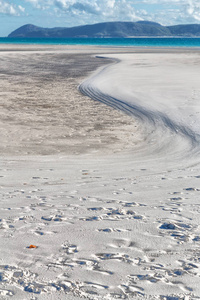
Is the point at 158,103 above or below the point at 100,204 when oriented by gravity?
above

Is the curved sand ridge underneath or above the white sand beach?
above

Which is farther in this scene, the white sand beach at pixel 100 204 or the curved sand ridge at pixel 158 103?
the curved sand ridge at pixel 158 103

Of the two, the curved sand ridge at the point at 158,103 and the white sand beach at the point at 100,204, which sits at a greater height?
the curved sand ridge at the point at 158,103

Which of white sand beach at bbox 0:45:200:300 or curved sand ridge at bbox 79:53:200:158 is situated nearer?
white sand beach at bbox 0:45:200:300

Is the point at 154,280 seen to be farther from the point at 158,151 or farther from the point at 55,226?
the point at 158,151

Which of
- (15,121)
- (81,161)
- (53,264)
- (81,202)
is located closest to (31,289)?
(53,264)

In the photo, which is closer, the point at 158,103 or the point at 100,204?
the point at 100,204
